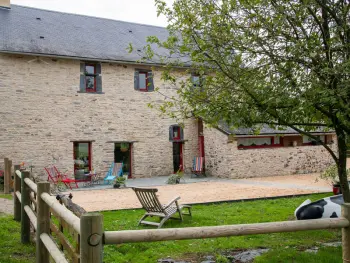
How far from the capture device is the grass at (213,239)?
505 cm

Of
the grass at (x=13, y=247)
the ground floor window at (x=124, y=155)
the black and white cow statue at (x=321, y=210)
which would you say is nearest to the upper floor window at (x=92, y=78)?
the ground floor window at (x=124, y=155)

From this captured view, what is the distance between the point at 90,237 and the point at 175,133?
16.4 metres

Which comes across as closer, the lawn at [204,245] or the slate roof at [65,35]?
the lawn at [204,245]

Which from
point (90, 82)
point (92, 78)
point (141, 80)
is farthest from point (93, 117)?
point (141, 80)

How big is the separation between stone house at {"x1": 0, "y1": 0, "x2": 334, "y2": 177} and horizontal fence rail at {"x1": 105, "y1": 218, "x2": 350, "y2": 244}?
41.0 ft

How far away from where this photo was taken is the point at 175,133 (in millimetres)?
18516

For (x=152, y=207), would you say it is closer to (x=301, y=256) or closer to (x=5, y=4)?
(x=301, y=256)

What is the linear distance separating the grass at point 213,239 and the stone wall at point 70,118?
26.7ft

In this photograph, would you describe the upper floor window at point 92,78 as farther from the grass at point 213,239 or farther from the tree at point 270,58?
the tree at point 270,58

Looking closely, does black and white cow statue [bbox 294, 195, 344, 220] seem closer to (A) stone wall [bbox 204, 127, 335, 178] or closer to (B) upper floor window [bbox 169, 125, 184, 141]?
→ (A) stone wall [bbox 204, 127, 335, 178]

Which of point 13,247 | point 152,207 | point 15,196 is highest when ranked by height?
point 15,196

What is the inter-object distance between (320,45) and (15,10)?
656 inches

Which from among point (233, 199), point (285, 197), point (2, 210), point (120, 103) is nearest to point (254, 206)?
point (233, 199)

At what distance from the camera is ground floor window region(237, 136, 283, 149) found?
17.3 meters
